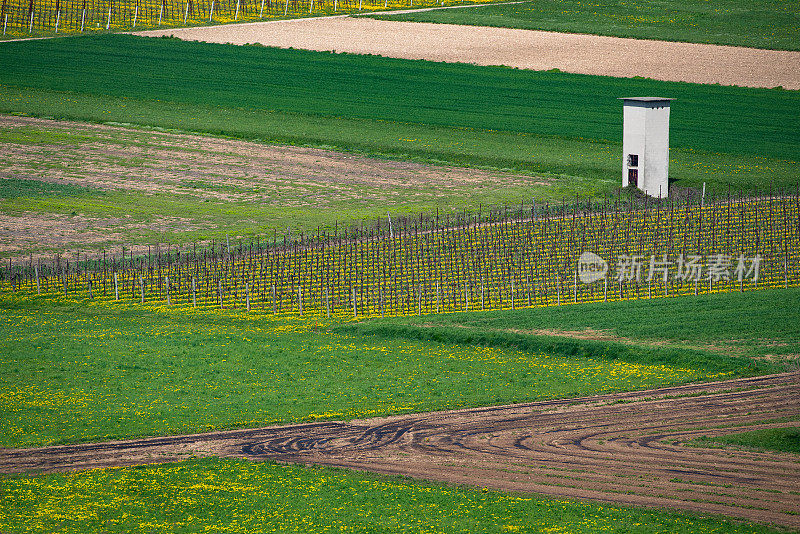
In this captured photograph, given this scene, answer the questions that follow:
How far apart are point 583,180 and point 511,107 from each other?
16.5m

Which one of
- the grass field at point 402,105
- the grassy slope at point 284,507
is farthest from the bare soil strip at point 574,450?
the grass field at point 402,105

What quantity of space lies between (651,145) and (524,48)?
1358 inches

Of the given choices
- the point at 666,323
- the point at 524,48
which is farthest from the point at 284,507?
the point at 524,48

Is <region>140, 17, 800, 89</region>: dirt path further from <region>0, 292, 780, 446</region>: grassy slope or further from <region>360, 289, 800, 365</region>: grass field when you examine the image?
<region>0, 292, 780, 446</region>: grassy slope

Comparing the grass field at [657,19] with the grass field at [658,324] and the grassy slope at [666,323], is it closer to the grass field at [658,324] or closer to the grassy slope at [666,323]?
the grassy slope at [666,323]

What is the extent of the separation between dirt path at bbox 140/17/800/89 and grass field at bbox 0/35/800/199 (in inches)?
104

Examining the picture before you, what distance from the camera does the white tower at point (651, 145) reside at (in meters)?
60.4

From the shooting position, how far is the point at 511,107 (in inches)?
3118

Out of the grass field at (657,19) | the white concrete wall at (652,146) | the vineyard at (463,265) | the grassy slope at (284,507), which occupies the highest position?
the grass field at (657,19)

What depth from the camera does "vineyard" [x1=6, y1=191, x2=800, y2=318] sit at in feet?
152

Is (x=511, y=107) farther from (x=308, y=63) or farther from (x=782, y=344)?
(x=782, y=344)

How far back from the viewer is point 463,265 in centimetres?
4853

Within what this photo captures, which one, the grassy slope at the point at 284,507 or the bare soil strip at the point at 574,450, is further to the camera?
the bare soil strip at the point at 574,450

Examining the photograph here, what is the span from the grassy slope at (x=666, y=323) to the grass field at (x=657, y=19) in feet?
175
